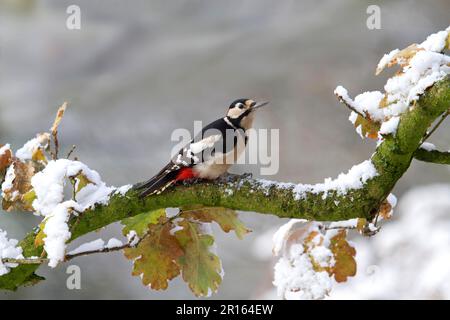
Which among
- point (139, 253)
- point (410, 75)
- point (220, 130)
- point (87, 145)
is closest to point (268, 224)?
point (87, 145)

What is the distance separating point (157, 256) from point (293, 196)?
0.39 metres

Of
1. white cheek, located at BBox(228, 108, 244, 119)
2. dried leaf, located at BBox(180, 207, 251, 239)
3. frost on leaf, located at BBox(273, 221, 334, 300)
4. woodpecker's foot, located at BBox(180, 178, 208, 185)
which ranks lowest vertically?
frost on leaf, located at BBox(273, 221, 334, 300)

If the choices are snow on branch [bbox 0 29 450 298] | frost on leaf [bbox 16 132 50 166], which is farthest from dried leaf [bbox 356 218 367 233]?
frost on leaf [bbox 16 132 50 166]

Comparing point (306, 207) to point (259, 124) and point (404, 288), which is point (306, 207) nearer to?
point (404, 288)

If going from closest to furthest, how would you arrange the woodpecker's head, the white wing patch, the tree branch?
the tree branch < the white wing patch < the woodpecker's head

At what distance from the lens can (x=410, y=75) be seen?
1.52 meters

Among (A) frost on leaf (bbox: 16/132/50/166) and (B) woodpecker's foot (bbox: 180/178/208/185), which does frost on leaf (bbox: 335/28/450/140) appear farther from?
(A) frost on leaf (bbox: 16/132/50/166)

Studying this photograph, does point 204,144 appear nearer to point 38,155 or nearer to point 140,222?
point 140,222

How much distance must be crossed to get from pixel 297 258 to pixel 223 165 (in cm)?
33

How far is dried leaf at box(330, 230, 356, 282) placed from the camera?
6.13ft

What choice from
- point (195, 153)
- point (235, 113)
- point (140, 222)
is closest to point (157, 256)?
point (140, 222)

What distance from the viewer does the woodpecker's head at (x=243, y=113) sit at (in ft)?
7.64

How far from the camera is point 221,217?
1872 millimetres

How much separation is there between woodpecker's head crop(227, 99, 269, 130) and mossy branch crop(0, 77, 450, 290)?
480 mm
